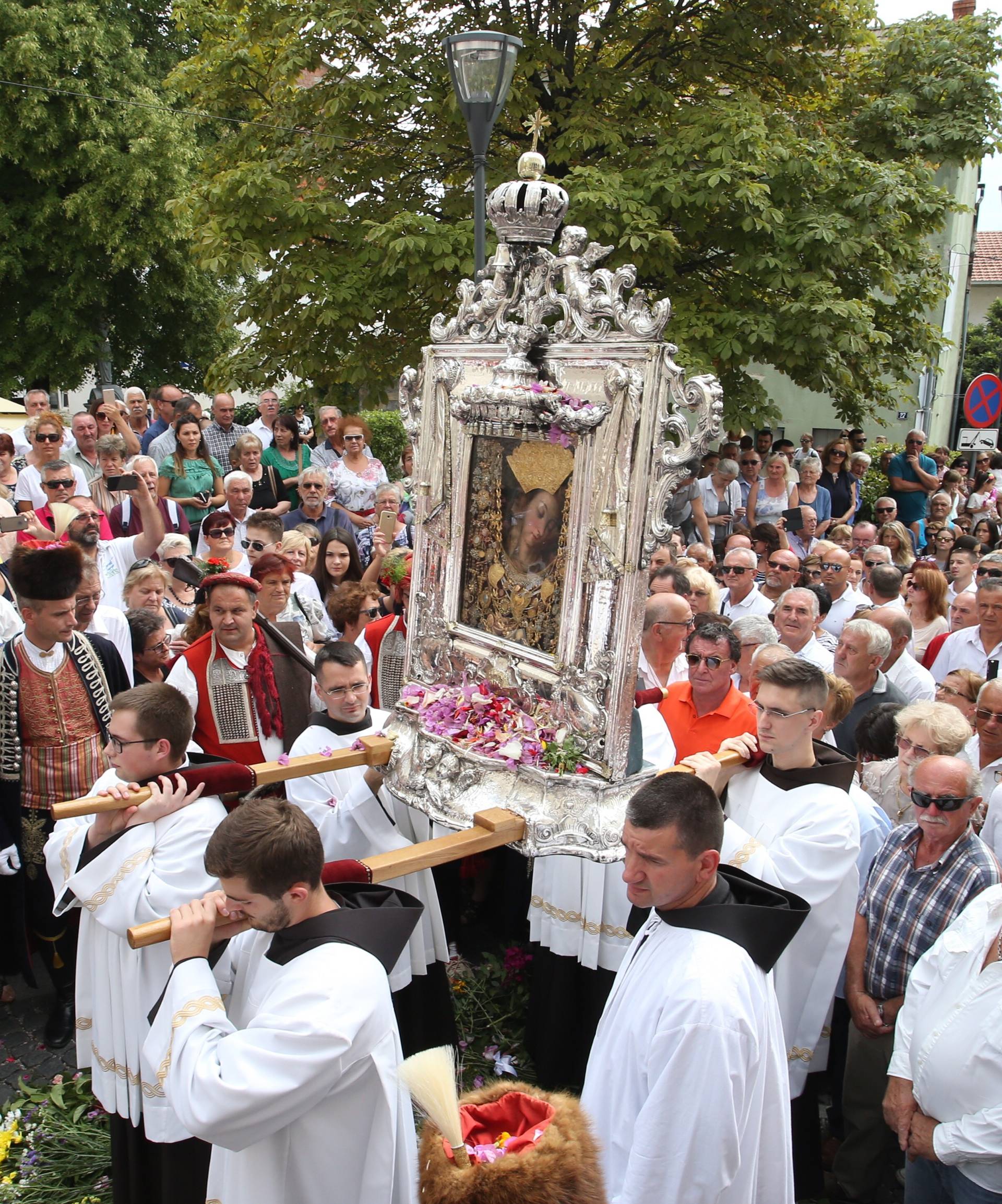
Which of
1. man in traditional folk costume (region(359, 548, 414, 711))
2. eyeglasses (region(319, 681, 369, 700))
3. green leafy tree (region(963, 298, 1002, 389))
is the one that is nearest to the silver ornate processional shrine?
eyeglasses (region(319, 681, 369, 700))

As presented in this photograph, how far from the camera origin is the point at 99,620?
6.02 m

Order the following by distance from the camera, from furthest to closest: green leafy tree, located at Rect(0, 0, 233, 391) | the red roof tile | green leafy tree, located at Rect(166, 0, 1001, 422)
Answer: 1. the red roof tile
2. green leafy tree, located at Rect(0, 0, 233, 391)
3. green leafy tree, located at Rect(166, 0, 1001, 422)

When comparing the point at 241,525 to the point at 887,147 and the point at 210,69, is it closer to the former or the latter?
the point at 210,69

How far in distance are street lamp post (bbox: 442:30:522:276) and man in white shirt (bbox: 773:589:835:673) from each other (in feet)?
9.30

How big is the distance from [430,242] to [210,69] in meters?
4.48

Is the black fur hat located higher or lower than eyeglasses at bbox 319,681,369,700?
higher

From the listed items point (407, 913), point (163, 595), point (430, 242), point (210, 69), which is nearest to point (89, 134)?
point (210, 69)

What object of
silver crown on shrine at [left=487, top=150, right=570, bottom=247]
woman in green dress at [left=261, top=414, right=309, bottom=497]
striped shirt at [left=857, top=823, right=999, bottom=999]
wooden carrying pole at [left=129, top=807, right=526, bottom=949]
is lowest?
striped shirt at [left=857, top=823, right=999, bottom=999]

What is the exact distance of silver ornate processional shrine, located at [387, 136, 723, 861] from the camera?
3.99 meters

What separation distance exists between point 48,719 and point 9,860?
27.8 inches

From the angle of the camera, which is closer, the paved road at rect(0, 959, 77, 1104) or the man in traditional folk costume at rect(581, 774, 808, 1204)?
the man in traditional folk costume at rect(581, 774, 808, 1204)

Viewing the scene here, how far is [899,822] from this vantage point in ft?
16.9

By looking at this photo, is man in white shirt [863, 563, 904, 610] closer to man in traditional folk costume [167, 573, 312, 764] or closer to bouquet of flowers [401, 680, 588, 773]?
bouquet of flowers [401, 680, 588, 773]

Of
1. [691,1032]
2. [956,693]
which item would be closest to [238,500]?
[956,693]
